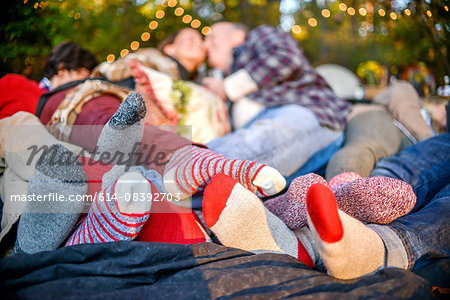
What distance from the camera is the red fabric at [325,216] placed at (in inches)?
21.8

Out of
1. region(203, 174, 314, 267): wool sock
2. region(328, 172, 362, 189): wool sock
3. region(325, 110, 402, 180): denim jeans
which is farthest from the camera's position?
region(325, 110, 402, 180): denim jeans

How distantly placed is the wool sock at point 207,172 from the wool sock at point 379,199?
16 cm

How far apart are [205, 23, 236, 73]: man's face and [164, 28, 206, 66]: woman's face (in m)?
0.07

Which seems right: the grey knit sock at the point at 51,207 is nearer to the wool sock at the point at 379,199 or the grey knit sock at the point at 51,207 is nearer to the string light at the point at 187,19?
the wool sock at the point at 379,199

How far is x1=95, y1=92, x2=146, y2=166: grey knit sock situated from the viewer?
0.70m

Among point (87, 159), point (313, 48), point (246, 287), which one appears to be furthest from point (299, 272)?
point (313, 48)

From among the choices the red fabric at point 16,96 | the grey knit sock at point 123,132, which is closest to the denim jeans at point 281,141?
the grey knit sock at point 123,132

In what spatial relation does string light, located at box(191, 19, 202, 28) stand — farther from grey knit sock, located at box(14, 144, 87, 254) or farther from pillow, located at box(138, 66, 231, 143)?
grey knit sock, located at box(14, 144, 87, 254)

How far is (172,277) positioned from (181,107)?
80 centimetres

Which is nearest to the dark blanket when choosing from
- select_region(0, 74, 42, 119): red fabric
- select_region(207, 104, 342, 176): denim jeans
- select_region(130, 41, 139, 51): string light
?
select_region(207, 104, 342, 176): denim jeans

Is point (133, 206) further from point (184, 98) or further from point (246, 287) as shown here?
point (184, 98)

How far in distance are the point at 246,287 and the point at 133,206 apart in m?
0.24

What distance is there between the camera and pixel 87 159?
0.80 metres

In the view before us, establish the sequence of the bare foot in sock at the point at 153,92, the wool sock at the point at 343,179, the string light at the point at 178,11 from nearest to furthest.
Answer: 1. the wool sock at the point at 343,179
2. the bare foot in sock at the point at 153,92
3. the string light at the point at 178,11
